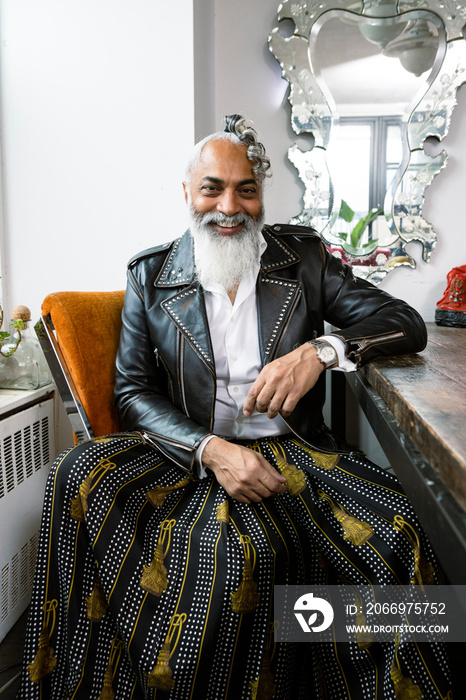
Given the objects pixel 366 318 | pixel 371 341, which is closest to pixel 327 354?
pixel 371 341

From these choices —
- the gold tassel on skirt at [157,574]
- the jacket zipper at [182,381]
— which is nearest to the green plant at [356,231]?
the jacket zipper at [182,381]

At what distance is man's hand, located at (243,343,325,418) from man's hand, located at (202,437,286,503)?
4.3 inches

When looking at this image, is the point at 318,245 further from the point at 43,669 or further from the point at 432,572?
the point at 43,669

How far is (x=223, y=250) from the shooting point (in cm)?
165

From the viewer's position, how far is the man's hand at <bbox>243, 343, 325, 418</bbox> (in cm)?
130

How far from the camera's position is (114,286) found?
219 centimetres

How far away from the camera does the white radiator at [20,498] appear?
164 cm

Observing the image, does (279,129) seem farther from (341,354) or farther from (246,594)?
(246,594)

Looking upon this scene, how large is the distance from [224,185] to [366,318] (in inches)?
23.1

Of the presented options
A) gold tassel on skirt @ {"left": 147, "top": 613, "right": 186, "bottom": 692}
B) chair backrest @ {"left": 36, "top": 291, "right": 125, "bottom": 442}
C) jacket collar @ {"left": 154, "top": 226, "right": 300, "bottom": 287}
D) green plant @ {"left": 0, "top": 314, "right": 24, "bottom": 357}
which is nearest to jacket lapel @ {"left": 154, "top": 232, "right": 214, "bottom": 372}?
jacket collar @ {"left": 154, "top": 226, "right": 300, "bottom": 287}

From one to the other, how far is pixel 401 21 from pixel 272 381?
6.34 feet

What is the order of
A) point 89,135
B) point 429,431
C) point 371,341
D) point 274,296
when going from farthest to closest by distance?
point 89,135 → point 274,296 → point 371,341 → point 429,431

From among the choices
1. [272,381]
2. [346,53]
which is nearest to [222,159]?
[272,381]

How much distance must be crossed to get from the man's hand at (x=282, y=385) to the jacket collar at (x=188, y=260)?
446mm
